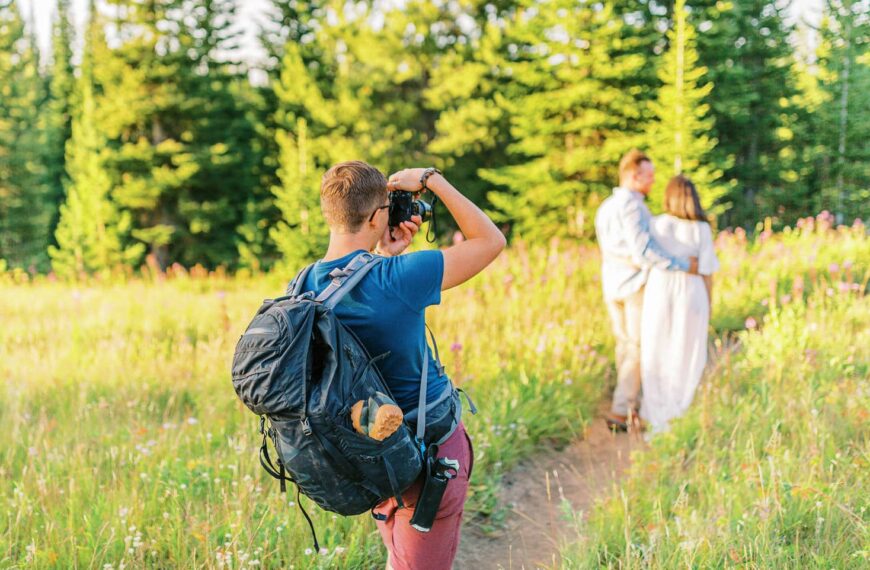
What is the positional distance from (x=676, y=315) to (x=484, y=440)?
1.86 m

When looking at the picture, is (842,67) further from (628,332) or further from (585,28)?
(628,332)

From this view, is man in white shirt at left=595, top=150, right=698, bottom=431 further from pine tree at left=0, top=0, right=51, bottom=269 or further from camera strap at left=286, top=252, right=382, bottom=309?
pine tree at left=0, top=0, right=51, bottom=269

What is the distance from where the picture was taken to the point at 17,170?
25203mm

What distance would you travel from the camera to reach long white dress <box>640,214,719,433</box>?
5.26m

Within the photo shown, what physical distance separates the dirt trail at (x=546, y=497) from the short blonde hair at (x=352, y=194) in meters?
1.66

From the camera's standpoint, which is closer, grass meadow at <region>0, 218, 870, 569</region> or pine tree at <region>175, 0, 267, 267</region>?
grass meadow at <region>0, 218, 870, 569</region>

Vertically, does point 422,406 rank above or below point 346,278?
below

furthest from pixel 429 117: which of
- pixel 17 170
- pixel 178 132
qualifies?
pixel 17 170

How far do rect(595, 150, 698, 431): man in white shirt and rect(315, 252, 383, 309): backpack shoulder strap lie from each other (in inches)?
138

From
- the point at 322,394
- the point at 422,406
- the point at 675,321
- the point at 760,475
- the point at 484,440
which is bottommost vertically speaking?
the point at 484,440

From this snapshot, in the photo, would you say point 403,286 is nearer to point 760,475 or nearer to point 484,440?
point 760,475

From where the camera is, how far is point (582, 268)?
30.0ft

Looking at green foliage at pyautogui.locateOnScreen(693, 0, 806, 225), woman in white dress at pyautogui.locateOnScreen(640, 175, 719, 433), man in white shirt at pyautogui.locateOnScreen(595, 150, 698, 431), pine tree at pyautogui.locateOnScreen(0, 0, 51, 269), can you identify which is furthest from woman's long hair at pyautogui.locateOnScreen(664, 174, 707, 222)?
pine tree at pyautogui.locateOnScreen(0, 0, 51, 269)

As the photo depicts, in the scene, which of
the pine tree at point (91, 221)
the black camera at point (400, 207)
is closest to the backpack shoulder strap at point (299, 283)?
the black camera at point (400, 207)
